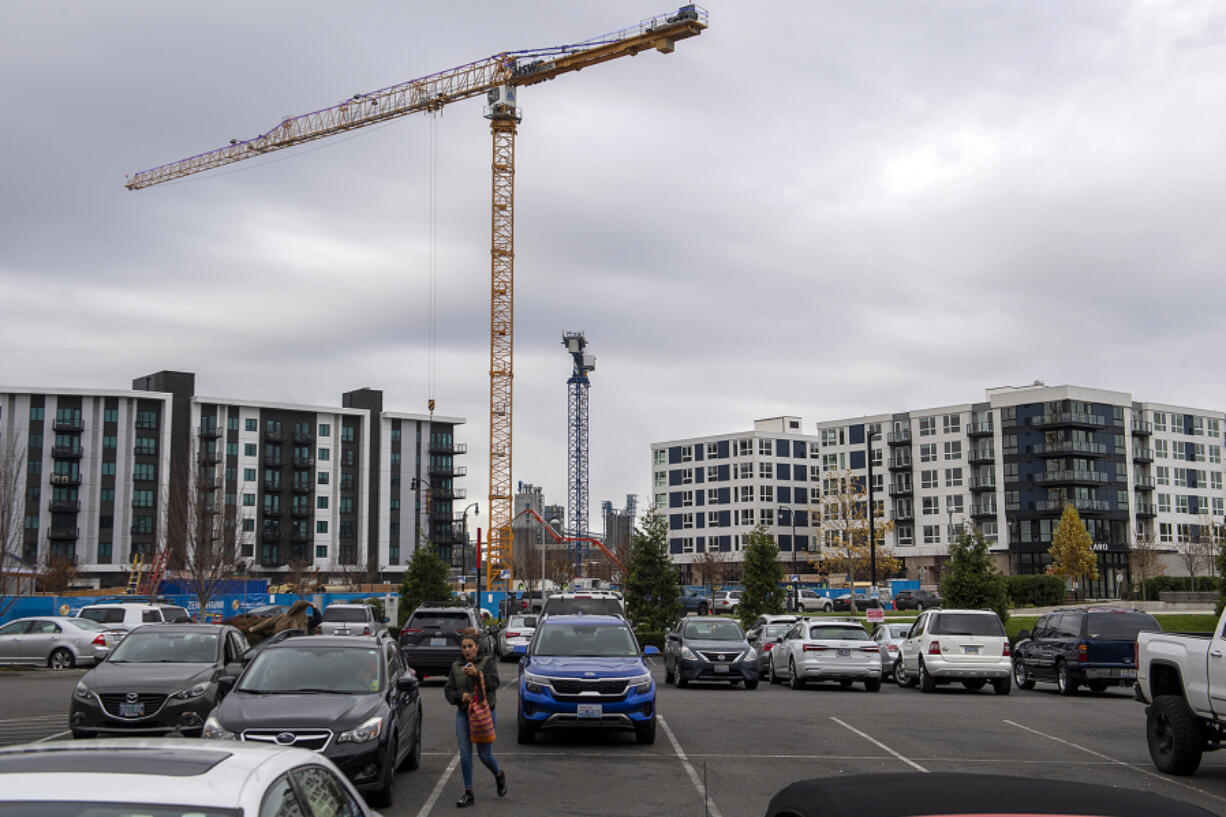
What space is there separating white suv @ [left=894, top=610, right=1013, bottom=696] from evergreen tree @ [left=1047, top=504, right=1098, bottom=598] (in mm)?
66546

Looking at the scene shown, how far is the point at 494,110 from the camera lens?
279 ft

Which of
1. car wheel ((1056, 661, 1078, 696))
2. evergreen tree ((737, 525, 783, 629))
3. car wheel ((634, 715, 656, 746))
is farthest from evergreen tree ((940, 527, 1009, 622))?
car wheel ((634, 715, 656, 746))

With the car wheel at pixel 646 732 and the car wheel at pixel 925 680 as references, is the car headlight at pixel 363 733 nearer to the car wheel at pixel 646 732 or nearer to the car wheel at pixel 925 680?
the car wheel at pixel 646 732

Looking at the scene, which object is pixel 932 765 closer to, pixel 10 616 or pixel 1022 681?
pixel 1022 681

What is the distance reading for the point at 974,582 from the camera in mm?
37625

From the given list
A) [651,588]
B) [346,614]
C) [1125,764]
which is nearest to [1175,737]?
[1125,764]

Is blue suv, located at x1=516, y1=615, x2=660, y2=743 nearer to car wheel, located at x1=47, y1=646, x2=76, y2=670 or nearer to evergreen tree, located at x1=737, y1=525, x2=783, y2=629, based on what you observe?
car wheel, located at x1=47, y1=646, x2=76, y2=670

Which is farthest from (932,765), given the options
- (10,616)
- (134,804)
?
(10,616)

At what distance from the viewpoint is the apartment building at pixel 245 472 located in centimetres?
9869

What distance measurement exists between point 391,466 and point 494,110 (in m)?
43.2

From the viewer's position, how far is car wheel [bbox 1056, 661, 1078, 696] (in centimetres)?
2470

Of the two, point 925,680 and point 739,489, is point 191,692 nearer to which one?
point 925,680

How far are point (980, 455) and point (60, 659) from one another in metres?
88.6

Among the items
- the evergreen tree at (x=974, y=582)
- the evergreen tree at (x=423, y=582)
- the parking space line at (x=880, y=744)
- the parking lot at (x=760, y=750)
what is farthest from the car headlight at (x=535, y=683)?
the evergreen tree at (x=423, y=582)
